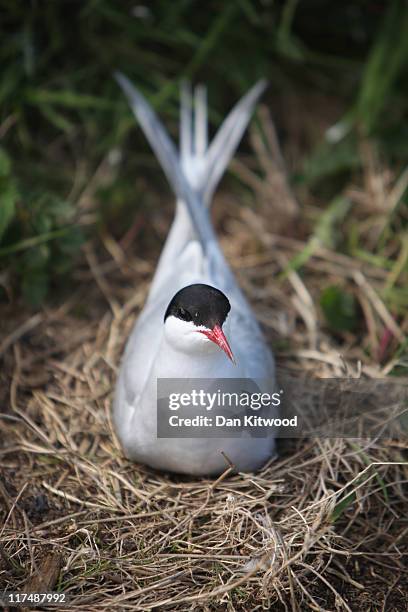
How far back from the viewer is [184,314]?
84.0 inches

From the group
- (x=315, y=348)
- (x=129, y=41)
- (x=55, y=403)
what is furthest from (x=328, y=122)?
(x=55, y=403)

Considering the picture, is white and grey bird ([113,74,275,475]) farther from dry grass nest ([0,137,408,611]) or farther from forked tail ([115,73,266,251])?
dry grass nest ([0,137,408,611])

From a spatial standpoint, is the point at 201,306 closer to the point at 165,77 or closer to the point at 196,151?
the point at 196,151

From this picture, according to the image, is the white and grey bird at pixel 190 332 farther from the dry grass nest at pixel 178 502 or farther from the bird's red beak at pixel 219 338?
the dry grass nest at pixel 178 502

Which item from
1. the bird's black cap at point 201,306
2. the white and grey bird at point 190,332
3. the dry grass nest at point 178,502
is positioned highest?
the bird's black cap at point 201,306

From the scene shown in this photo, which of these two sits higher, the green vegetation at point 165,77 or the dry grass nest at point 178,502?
the green vegetation at point 165,77

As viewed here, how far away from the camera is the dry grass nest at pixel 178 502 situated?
2045mm

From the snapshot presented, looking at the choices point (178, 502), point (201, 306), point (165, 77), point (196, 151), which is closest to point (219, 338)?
point (201, 306)

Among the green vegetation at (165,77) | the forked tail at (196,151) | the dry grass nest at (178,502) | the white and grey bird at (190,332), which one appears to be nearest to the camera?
the dry grass nest at (178,502)

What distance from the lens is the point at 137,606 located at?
6.40 ft

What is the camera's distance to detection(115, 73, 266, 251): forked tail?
9.57 ft

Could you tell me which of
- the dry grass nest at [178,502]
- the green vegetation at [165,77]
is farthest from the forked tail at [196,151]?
the dry grass nest at [178,502]

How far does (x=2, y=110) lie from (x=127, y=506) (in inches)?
77.7

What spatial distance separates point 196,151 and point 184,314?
1.34 metres
